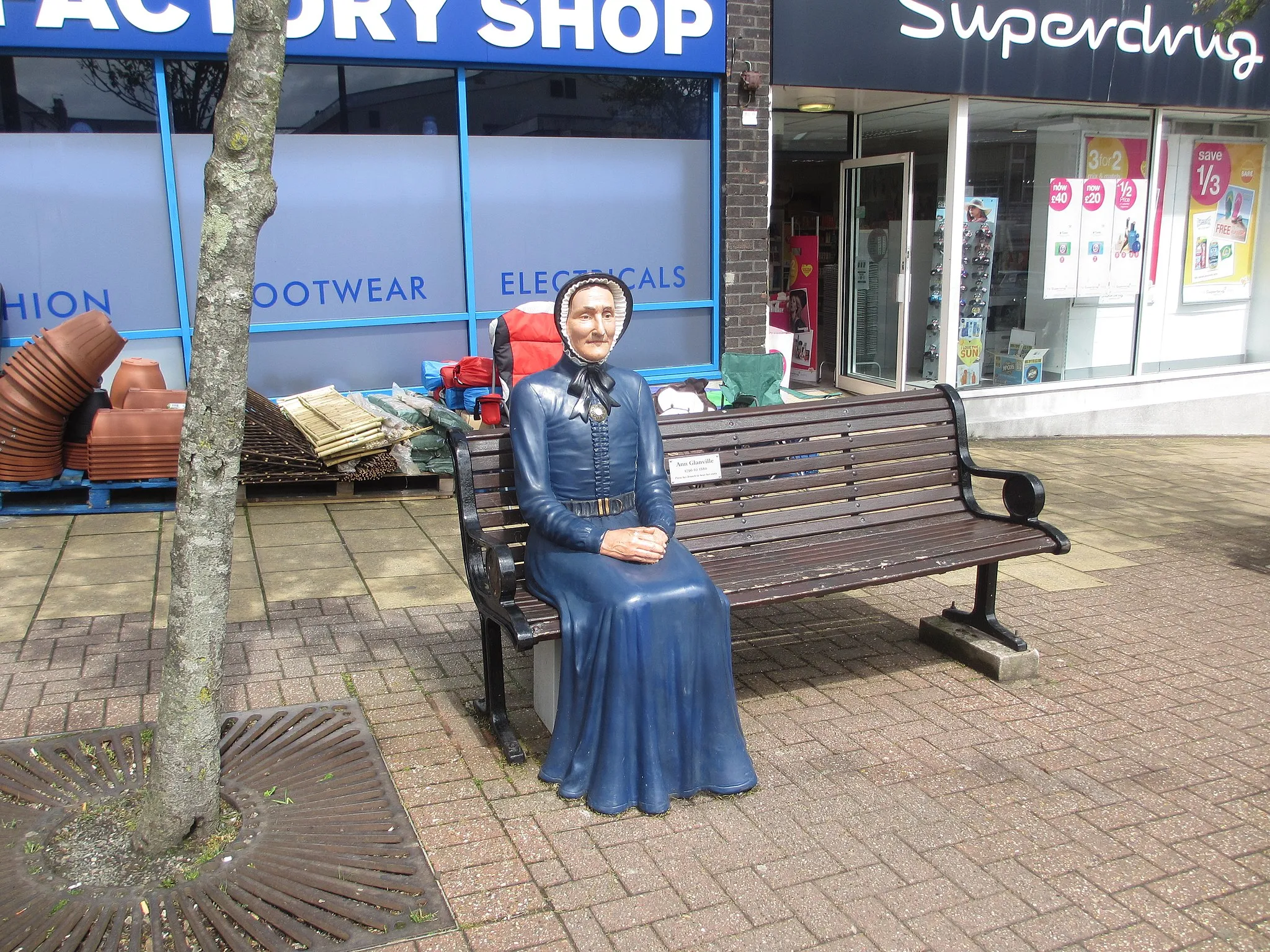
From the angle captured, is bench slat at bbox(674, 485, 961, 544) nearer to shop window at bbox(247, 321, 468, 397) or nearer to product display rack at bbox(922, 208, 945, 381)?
shop window at bbox(247, 321, 468, 397)

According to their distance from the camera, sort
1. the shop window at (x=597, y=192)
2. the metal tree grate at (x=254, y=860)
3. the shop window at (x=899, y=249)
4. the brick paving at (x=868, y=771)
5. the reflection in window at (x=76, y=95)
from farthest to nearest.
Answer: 1. the shop window at (x=899, y=249)
2. the shop window at (x=597, y=192)
3. the reflection in window at (x=76, y=95)
4. the brick paving at (x=868, y=771)
5. the metal tree grate at (x=254, y=860)

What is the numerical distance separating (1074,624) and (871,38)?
18.2ft

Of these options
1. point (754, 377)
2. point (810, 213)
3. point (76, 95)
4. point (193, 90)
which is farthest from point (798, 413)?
point (810, 213)

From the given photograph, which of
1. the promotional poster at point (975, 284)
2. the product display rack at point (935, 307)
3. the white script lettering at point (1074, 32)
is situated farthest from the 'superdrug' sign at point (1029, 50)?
the product display rack at point (935, 307)

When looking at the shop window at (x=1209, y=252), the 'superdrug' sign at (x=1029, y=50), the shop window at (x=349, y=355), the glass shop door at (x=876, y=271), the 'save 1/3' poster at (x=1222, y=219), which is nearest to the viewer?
the shop window at (x=349, y=355)

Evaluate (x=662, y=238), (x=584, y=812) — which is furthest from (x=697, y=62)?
(x=584, y=812)

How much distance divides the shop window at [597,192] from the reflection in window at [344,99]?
29 centimetres

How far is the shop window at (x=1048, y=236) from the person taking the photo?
33.1ft

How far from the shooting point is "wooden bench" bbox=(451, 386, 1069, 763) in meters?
3.91

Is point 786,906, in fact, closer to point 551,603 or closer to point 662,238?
point 551,603

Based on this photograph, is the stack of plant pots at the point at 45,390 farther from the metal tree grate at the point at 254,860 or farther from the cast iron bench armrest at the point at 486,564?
the cast iron bench armrest at the point at 486,564

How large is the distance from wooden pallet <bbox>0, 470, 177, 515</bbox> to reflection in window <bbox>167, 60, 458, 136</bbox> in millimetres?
2618

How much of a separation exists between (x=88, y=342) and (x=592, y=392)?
13.2 ft

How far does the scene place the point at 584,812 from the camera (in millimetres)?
3420
